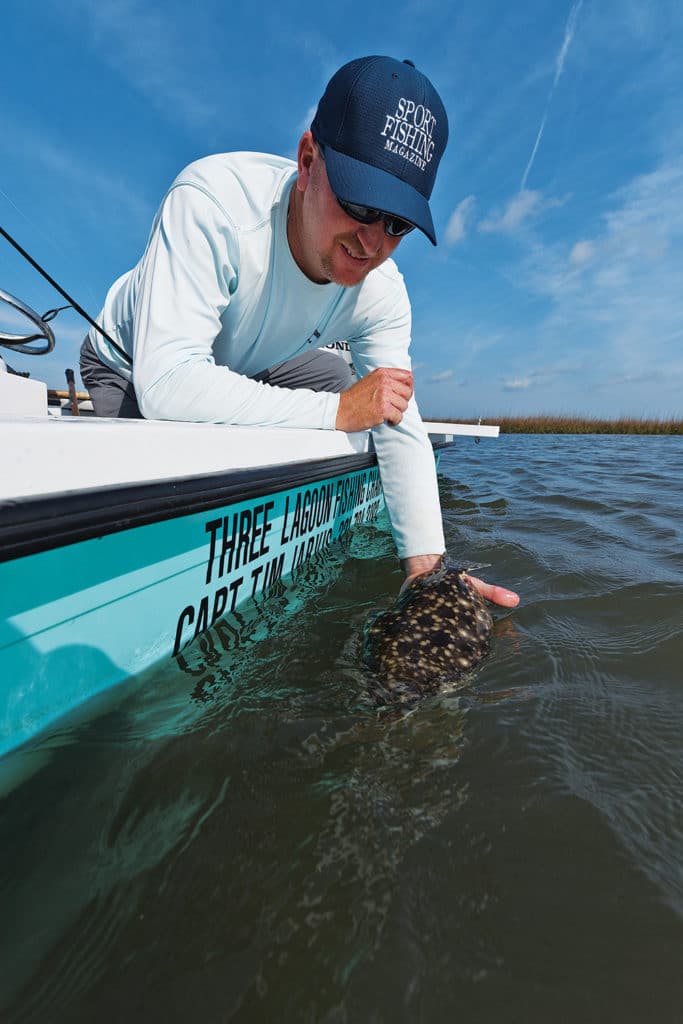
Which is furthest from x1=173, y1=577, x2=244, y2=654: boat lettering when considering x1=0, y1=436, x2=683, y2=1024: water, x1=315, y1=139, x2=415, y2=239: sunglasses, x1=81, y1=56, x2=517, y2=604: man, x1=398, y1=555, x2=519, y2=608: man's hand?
x1=315, y1=139, x2=415, y2=239: sunglasses

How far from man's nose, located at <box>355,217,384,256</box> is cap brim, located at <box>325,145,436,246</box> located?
0.11m

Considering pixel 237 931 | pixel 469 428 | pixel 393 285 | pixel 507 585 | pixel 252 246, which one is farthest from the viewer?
pixel 469 428

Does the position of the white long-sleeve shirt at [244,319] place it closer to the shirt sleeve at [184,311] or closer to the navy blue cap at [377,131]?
the shirt sleeve at [184,311]

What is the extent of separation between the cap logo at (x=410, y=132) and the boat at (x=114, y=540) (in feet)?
4.19

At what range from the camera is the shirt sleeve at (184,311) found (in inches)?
79.0

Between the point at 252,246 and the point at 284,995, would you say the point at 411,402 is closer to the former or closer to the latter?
the point at 252,246

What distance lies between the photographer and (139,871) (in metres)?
1.28

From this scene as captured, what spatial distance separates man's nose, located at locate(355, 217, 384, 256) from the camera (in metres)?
2.03

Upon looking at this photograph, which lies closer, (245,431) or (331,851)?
(331,851)

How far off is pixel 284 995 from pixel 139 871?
49 cm

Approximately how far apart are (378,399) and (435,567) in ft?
3.36

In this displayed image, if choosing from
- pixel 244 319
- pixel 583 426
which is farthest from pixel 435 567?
pixel 583 426

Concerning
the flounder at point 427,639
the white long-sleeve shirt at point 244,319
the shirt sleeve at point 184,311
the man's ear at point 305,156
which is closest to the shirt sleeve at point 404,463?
the white long-sleeve shirt at point 244,319

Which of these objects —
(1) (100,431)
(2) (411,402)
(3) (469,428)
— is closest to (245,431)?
(1) (100,431)
